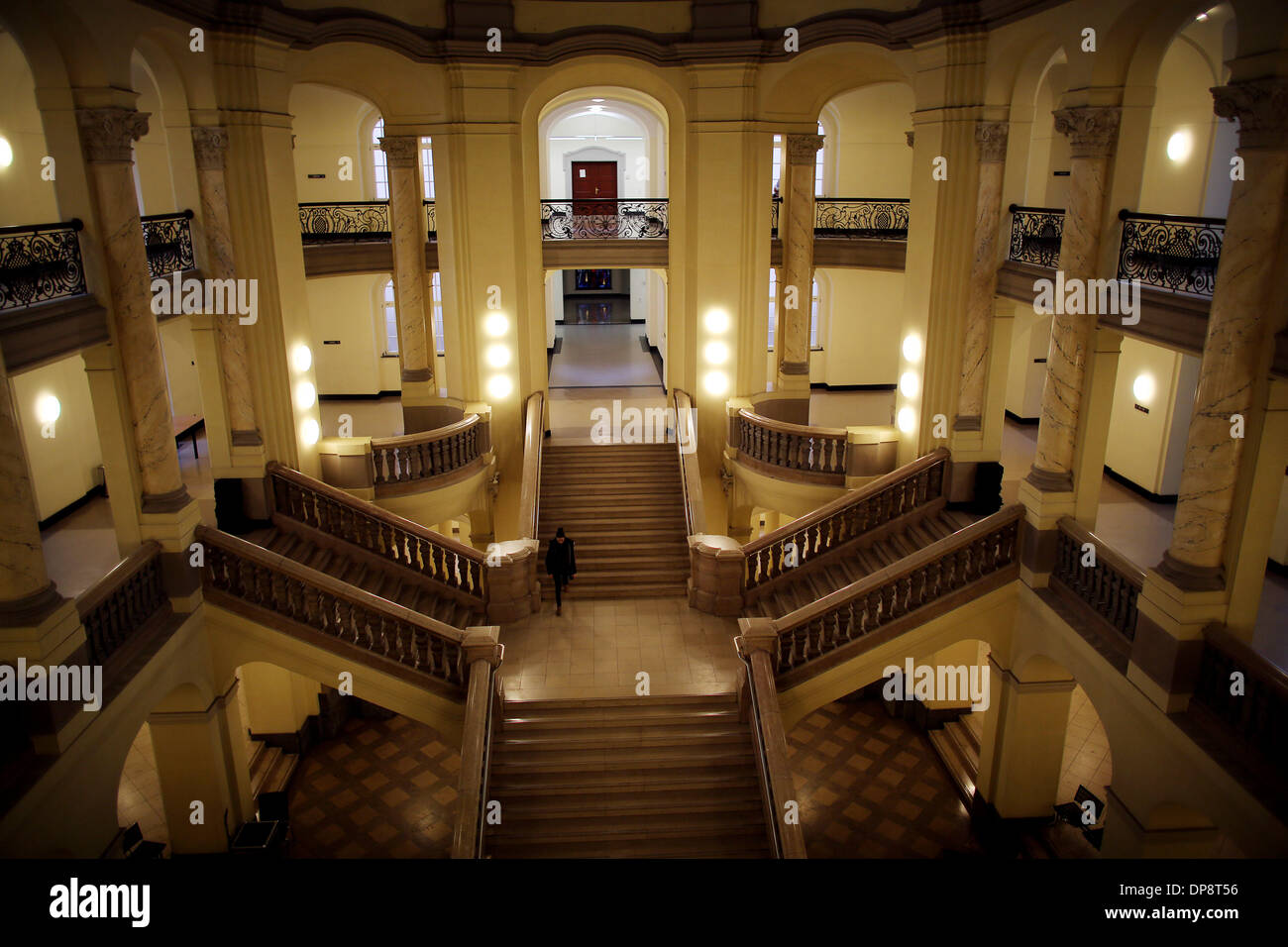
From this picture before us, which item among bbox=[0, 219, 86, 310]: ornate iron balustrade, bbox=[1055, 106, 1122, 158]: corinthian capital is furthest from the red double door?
bbox=[0, 219, 86, 310]: ornate iron balustrade

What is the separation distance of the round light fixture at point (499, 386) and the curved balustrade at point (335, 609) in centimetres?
612

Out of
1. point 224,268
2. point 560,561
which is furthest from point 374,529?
point 224,268

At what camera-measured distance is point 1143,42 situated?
27.4 feet

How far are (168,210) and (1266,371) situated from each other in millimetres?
13356

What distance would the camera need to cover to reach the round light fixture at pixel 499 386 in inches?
607

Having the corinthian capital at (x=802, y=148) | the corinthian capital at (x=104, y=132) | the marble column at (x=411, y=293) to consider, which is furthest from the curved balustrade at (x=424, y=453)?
the corinthian capital at (x=802, y=148)

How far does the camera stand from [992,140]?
11148 mm

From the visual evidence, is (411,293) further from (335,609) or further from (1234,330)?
(1234,330)

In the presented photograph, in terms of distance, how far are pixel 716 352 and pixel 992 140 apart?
5.57m

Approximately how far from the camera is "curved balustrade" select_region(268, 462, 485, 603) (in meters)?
11.9

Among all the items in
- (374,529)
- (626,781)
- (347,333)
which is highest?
(347,333)

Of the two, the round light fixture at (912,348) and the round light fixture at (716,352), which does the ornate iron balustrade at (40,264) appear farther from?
the round light fixture at (912,348)

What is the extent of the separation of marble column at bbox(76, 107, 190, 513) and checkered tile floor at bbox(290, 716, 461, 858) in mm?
4643

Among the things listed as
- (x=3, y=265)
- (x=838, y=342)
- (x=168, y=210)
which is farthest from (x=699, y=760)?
(x=838, y=342)
